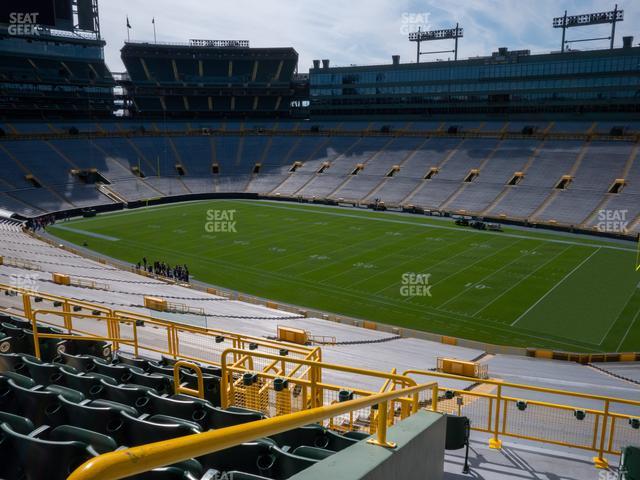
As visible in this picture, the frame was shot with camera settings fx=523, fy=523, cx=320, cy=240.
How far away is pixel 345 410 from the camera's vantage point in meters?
3.49

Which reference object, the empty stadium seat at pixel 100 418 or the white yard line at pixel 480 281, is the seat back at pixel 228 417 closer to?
the empty stadium seat at pixel 100 418

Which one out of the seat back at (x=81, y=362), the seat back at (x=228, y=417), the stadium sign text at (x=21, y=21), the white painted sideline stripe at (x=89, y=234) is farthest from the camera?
the stadium sign text at (x=21, y=21)

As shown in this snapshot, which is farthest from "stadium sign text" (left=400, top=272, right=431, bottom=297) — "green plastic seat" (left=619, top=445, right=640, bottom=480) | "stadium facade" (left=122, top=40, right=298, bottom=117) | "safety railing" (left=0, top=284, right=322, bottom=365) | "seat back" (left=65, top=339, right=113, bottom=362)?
"stadium facade" (left=122, top=40, right=298, bottom=117)

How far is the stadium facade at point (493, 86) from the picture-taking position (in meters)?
58.8

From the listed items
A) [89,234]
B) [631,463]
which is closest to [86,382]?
[631,463]

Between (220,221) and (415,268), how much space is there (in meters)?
22.0

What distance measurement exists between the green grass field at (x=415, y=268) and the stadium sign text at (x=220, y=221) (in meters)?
0.55

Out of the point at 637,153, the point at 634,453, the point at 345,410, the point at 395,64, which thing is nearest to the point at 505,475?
the point at 634,453

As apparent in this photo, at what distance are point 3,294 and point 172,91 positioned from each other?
2696 inches

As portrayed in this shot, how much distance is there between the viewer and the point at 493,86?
66375mm

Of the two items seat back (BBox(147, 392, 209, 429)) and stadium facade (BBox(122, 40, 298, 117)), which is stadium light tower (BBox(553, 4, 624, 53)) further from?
seat back (BBox(147, 392, 209, 429))

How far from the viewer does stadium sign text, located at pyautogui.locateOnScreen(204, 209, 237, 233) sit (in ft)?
148

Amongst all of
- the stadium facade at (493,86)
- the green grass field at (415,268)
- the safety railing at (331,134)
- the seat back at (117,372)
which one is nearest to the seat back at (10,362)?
the seat back at (117,372)

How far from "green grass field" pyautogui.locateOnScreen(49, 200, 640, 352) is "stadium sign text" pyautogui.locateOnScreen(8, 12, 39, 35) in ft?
95.6
